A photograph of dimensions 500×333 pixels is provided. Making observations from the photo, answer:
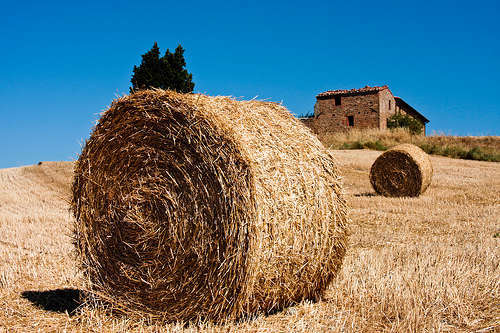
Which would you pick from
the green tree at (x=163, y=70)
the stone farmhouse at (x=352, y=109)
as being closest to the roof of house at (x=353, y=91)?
the stone farmhouse at (x=352, y=109)

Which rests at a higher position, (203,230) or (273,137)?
(273,137)

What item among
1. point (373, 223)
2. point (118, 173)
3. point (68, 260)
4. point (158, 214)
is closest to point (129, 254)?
point (158, 214)

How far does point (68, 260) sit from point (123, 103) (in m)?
2.87

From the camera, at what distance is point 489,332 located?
382 centimetres

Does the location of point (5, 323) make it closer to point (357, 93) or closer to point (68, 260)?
point (68, 260)

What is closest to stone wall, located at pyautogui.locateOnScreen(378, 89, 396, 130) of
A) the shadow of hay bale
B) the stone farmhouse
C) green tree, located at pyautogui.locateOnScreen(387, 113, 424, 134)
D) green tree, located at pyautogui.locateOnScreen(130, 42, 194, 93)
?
the stone farmhouse

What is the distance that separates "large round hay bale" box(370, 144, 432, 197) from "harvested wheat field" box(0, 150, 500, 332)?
331 cm

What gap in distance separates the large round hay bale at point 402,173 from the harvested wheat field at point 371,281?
3308mm

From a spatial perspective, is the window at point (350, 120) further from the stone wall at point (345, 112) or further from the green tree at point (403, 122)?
the green tree at point (403, 122)

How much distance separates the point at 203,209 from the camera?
3.99m

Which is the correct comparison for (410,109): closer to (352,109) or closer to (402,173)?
(352,109)

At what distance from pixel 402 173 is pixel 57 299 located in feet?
37.8

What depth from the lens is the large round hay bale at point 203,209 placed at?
3.82m

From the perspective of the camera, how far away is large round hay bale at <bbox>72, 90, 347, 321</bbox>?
12.5 ft
